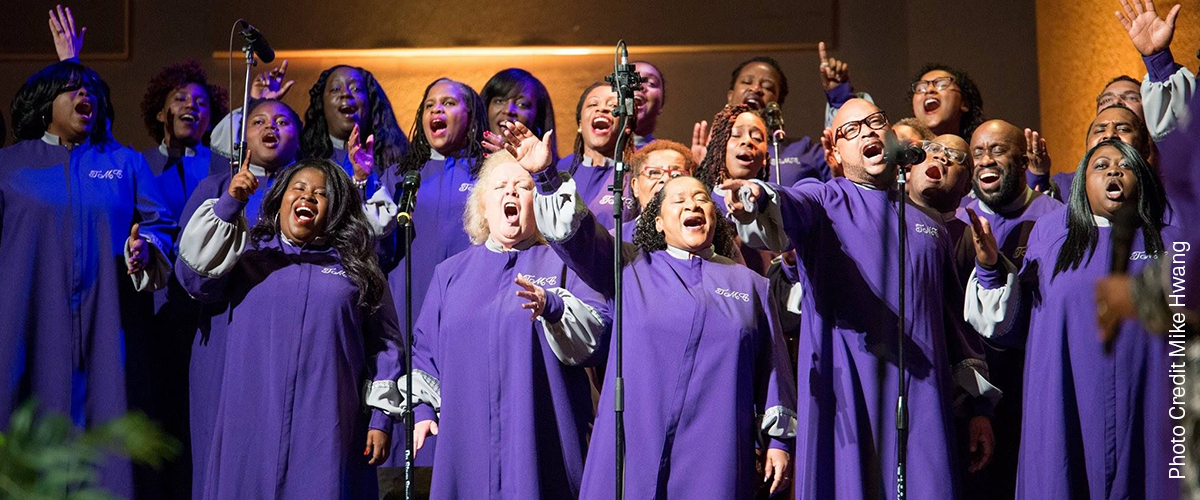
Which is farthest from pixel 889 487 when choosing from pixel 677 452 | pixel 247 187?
pixel 247 187

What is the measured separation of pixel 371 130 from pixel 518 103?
25.7 inches

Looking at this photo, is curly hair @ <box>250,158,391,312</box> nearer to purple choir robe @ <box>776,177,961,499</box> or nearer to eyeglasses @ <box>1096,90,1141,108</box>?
purple choir robe @ <box>776,177,961,499</box>

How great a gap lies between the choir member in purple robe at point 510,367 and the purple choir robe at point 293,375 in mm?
206

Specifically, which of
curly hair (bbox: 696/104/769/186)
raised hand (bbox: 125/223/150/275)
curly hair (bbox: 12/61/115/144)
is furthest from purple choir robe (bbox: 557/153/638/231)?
curly hair (bbox: 12/61/115/144)

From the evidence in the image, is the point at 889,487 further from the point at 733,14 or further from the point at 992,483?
the point at 733,14

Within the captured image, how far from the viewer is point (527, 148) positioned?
4.16m

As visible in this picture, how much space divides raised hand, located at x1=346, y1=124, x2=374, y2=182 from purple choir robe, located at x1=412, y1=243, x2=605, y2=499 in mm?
1050

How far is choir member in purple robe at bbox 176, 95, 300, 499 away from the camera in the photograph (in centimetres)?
503

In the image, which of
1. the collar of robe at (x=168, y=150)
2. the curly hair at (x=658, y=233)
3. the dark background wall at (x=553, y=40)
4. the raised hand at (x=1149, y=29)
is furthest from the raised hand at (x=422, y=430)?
the dark background wall at (x=553, y=40)

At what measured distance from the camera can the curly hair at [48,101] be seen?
18.0ft

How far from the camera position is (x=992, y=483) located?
4949mm

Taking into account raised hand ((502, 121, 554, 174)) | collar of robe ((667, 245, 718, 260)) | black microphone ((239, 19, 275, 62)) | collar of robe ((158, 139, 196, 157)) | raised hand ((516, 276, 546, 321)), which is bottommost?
raised hand ((516, 276, 546, 321))

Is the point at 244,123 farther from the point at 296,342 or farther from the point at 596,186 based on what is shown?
the point at 596,186

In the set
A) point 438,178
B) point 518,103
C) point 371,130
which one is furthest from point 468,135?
point 371,130
